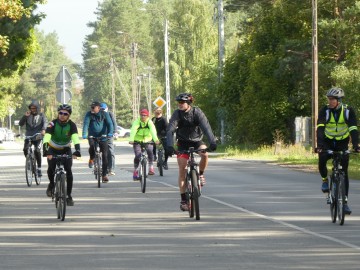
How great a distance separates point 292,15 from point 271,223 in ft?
137

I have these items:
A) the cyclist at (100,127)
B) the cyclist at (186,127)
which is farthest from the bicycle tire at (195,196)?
the cyclist at (100,127)

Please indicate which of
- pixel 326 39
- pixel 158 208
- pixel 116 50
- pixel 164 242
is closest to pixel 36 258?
pixel 164 242

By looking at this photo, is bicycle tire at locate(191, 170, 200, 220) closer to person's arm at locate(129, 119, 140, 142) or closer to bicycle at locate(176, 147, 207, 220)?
bicycle at locate(176, 147, 207, 220)

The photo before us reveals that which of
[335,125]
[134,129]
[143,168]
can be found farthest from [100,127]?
[335,125]

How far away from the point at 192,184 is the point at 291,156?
2744cm

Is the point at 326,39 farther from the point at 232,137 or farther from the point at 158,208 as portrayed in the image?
the point at 158,208

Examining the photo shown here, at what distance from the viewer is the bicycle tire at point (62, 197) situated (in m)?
16.9

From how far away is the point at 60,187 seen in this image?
56.6 ft

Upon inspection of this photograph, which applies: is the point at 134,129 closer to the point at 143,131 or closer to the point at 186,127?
the point at 143,131

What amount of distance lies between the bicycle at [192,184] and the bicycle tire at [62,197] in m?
1.77

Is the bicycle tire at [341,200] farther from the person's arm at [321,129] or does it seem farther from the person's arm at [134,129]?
the person's arm at [134,129]

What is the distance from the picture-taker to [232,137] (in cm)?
6231

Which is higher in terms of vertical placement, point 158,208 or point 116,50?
point 116,50

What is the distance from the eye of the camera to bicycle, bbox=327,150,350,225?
51.7ft
